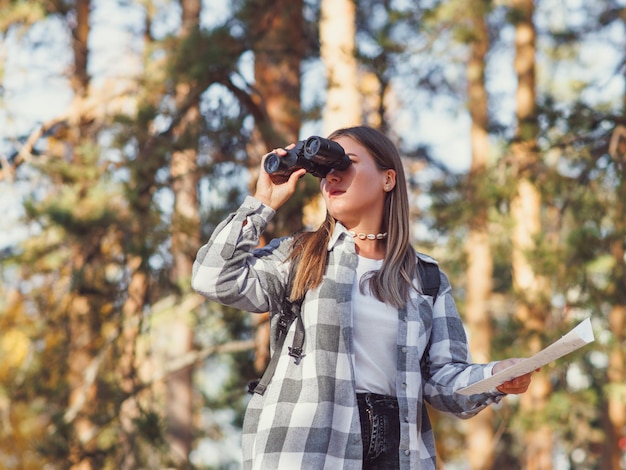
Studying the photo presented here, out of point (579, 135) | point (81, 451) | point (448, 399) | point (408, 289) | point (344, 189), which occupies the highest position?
point (579, 135)

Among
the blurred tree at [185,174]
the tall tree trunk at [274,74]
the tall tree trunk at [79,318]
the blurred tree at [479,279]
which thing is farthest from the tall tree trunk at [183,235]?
the blurred tree at [479,279]

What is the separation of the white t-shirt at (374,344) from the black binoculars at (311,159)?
0.36 metres

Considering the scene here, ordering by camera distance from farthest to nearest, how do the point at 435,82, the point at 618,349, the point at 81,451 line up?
1. the point at 435,82
2. the point at 618,349
3. the point at 81,451

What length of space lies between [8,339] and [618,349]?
8.18 m

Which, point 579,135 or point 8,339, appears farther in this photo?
point 8,339

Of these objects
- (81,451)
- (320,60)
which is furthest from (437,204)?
(81,451)

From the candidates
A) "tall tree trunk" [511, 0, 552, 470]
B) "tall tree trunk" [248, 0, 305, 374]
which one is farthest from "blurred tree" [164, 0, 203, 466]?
"tall tree trunk" [511, 0, 552, 470]

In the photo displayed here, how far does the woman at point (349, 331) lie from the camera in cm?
230

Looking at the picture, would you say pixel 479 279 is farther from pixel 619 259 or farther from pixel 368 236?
pixel 368 236

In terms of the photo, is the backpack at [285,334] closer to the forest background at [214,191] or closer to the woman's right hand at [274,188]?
the woman's right hand at [274,188]

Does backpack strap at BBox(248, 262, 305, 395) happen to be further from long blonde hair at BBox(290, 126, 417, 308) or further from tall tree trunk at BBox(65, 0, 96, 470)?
tall tree trunk at BBox(65, 0, 96, 470)

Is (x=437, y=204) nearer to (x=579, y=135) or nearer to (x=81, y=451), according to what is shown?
(x=579, y=135)

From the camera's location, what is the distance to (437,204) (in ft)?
27.7

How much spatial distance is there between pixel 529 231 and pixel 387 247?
520cm
